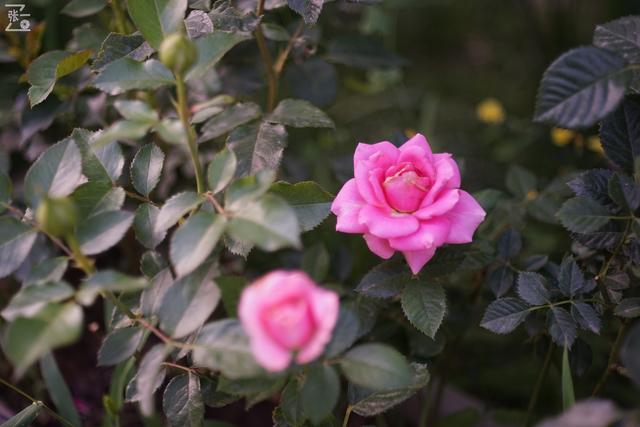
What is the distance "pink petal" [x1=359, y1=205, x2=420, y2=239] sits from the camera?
24.5 inches

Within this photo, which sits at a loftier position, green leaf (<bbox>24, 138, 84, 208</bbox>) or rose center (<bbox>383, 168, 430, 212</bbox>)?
green leaf (<bbox>24, 138, 84, 208</bbox>)

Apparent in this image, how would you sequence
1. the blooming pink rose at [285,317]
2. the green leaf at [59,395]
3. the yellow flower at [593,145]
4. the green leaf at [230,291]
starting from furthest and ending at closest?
1. the yellow flower at [593,145]
2. the green leaf at [59,395]
3. the green leaf at [230,291]
4. the blooming pink rose at [285,317]

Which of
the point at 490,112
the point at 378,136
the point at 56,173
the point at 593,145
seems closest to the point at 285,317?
the point at 56,173

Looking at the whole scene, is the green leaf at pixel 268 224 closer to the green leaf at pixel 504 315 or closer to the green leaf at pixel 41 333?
the green leaf at pixel 41 333

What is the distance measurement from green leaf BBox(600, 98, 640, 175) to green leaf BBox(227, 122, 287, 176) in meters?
0.36

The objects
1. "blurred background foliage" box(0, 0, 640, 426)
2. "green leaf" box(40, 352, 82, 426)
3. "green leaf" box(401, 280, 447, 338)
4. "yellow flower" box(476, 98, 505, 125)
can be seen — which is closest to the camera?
"green leaf" box(401, 280, 447, 338)

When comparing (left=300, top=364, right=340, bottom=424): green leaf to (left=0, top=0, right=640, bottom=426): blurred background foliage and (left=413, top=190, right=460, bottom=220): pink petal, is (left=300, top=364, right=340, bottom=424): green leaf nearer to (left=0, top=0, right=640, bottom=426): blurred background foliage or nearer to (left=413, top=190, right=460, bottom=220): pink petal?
(left=413, top=190, right=460, bottom=220): pink petal

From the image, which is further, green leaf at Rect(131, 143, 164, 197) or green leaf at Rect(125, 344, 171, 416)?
green leaf at Rect(131, 143, 164, 197)

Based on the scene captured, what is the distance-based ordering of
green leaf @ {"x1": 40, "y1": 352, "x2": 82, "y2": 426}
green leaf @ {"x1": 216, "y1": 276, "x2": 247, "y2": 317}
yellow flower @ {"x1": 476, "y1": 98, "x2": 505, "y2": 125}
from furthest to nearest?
yellow flower @ {"x1": 476, "y1": 98, "x2": 505, "y2": 125} < green leaf @ {"x1": 40, "y1": 352, "x2": 82, "y2": 426} < green leaf @ {"x1": 216, "y1": 276, "x2": 247, "y2": 317}

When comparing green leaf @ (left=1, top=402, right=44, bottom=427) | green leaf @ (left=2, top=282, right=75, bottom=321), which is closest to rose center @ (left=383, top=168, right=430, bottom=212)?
green leaf @ (left=2, top=282, right=75, bottom=321)

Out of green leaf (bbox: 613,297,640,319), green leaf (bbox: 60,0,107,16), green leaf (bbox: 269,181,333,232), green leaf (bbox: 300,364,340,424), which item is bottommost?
A: green leaf (bbox: 613,297,640,319)

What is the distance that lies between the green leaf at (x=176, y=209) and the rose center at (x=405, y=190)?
186 mm

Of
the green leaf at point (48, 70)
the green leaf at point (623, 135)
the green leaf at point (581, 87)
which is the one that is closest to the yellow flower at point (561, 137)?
the green leaf at point (623, 135)

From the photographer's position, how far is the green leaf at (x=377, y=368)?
0.52 metres
